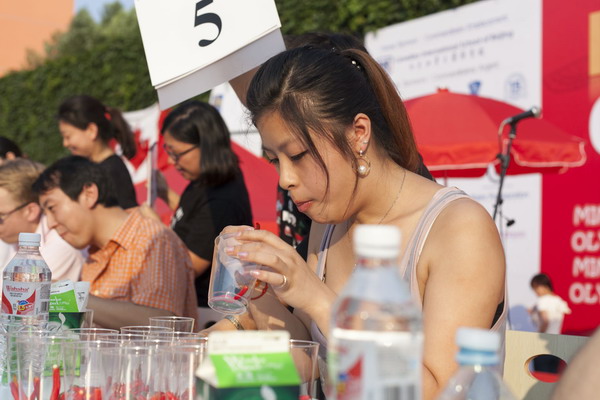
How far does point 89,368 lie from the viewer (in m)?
1.19

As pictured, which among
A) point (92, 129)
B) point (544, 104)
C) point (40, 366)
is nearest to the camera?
point (40, 366)

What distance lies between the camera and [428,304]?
153cm

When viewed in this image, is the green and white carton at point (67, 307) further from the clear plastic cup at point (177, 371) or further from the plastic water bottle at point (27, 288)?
the clear plastic cup at point (177, 371)

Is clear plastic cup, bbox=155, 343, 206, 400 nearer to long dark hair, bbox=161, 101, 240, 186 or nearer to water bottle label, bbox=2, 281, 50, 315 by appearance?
water bottle label, bbox=2, 281, 50, 315

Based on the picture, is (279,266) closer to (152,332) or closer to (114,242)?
(152,332)

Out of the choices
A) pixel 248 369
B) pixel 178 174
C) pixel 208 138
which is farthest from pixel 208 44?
pixel 178 174

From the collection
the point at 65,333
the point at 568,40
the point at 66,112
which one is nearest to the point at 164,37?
the point at 65,333

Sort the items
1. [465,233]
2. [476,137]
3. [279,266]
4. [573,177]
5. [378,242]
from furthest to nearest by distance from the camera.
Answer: [573,177]
[476,137]
[465,233]
[279,266]
[378,242]

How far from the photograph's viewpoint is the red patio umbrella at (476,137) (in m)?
4.75

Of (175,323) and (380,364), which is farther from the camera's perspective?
(175,323)

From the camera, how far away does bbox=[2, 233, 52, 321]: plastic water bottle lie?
1.65 metres

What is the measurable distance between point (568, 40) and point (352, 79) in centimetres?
449

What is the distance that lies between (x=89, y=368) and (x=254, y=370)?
38 cm

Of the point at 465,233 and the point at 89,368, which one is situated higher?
the point at 465,233
